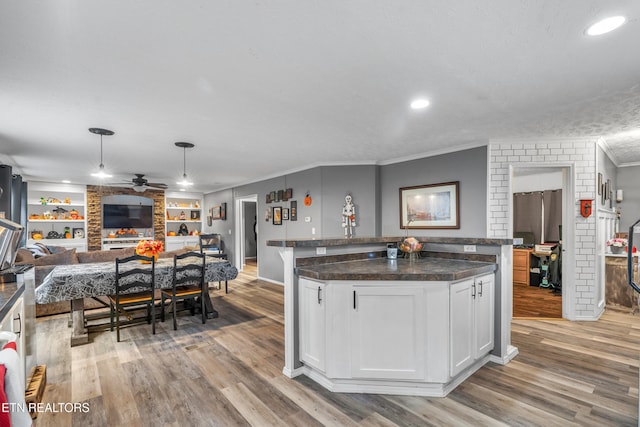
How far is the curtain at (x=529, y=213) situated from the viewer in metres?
6.77

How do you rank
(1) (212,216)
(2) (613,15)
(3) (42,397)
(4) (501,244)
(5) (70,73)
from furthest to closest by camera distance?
(1) (212,216) → (4) (501,244) → (3) (42,397) → (5) (70,73) → (2) (613,15)

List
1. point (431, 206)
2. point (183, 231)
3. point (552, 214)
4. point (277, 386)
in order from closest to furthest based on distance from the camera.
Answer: point (277, 386)
point (431, 206)
point (552, 214)
point (183, 231)

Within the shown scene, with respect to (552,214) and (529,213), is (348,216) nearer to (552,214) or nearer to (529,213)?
(529,213)

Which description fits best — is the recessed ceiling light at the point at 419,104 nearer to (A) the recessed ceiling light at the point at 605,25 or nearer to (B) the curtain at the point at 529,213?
(A) the recessed ceiling light at the point at 605,25

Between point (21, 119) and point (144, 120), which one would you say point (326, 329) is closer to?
point (144, 120)

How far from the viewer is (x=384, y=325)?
2.38 meters

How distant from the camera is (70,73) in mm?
2238

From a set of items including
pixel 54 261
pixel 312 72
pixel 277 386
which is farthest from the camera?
pixel 54 261

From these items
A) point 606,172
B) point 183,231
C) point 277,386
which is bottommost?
point 277,386

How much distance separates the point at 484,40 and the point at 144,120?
3029 mm

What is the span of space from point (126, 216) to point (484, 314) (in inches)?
353

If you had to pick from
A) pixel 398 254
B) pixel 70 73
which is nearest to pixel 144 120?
pixel 70 73

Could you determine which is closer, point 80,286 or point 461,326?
point 461,326

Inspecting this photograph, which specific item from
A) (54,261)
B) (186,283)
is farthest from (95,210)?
(186,283)
